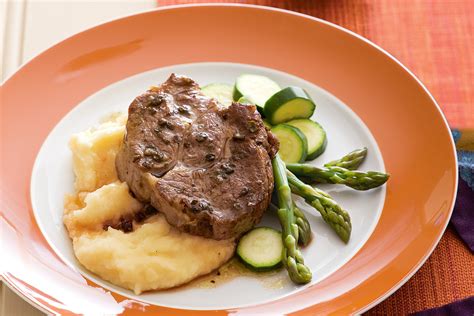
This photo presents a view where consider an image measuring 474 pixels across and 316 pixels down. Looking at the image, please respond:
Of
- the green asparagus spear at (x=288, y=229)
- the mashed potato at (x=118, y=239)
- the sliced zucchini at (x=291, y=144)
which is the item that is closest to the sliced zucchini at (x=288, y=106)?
the sliced zucchini at (x=291, y=144)

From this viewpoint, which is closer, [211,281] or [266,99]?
[211,281]

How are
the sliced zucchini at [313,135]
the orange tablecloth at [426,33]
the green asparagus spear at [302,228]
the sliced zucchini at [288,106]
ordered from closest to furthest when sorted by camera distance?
the green asparagus spear at [302,228], the sliced zucchini at [313,135], the sliced zucchini at [288,106], the orange tablecloth at [426,33]

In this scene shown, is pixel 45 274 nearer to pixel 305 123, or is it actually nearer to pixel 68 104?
pixel 68 104

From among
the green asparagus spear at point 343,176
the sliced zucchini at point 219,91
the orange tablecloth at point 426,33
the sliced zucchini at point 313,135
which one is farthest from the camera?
the orange tablecloth at point 426,33

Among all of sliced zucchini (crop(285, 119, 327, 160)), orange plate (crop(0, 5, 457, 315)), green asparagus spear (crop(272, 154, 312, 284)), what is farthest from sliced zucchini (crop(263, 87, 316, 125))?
green asparagus spear (crop(272, 154, 312, 284))

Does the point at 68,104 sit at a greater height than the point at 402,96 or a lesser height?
greater

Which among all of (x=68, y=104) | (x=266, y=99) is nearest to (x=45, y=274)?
(x=68, y=104)

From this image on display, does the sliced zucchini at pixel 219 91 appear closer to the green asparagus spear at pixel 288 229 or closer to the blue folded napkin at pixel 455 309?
the green asparagus spear at pixel 288 229
